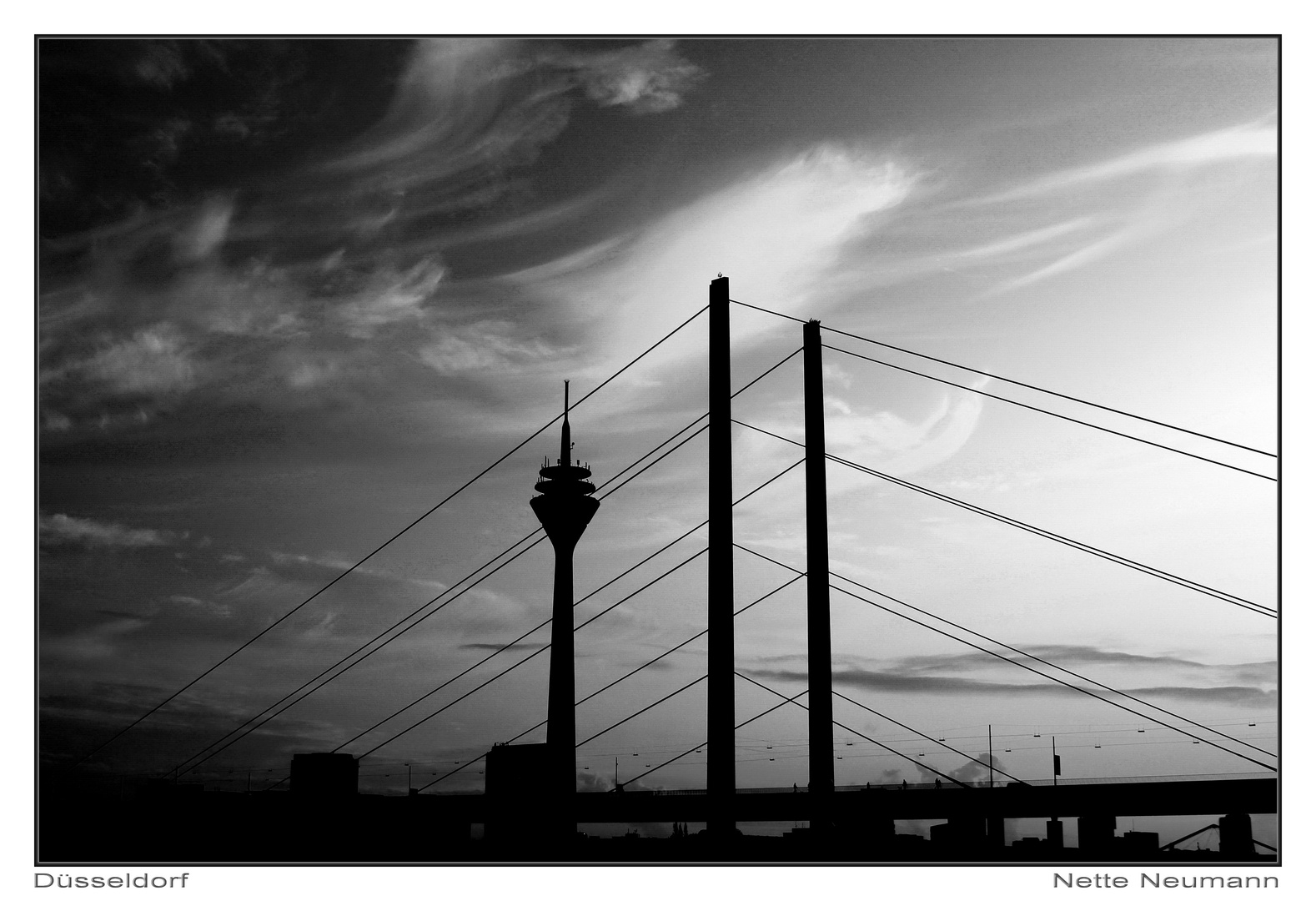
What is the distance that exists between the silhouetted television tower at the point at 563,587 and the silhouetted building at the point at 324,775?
34543mm

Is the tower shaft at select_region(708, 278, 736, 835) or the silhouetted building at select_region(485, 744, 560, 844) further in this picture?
the silhouetted building at select_region(485, 744, 560, 844)

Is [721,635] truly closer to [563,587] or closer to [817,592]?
[817,592]

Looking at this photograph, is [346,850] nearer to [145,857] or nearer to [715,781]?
[145,857]

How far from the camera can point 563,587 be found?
60.4 m

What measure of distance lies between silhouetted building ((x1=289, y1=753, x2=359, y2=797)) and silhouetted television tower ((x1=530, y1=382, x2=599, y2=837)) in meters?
34.5

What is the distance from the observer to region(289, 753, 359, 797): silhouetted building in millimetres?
89875

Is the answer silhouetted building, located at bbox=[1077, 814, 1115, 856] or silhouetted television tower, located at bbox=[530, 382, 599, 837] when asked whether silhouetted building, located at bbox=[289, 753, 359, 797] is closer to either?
silhouetted television tower, located at bbox=[530, 382, 599, 837]

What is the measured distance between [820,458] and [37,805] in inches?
957

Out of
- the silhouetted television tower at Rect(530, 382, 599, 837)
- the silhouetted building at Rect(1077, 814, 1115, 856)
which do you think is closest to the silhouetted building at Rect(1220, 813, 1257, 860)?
the silhouetted building at Rect(1077, 814, 1115, 856)

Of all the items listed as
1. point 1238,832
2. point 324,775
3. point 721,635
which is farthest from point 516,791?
point 721,635

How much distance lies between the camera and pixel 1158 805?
81.6 metres

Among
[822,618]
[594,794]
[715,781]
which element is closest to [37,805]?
[715,781]

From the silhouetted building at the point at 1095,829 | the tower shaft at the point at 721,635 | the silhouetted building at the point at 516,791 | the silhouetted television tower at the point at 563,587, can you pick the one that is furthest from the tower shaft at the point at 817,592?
the silhouetted building at the point at 1095,829

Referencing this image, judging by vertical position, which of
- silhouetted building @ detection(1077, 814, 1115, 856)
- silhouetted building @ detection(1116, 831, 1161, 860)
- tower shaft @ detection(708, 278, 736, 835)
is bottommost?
silhouetted building @ detection(1077, 814, 1115, 856)
